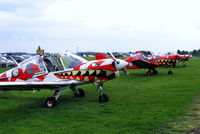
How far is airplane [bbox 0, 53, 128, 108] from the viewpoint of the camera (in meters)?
10.0

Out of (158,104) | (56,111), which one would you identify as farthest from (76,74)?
(158,104)

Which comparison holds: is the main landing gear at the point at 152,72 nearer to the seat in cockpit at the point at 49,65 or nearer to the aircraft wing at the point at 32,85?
the seat in cockpit at the point at 49,65

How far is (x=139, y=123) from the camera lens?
7332 millimetres

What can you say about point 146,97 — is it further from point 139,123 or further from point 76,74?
point 139,123

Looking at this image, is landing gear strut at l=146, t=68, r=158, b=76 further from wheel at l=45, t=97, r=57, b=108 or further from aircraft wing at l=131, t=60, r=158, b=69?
wheel at l=45, t=97, r=57, b=108

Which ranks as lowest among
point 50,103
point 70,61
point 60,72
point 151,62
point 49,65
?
point 50,103

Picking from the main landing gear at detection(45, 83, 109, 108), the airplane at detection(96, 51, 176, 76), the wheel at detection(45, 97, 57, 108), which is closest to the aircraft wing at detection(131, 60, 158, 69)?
the airplane at detection(96, 51, 176, 76)

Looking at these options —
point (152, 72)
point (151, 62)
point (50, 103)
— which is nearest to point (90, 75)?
point (50, 103)

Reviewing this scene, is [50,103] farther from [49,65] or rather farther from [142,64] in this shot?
[142,64]

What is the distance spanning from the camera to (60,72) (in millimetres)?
10430

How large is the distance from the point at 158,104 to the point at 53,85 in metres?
Answer: 4.18

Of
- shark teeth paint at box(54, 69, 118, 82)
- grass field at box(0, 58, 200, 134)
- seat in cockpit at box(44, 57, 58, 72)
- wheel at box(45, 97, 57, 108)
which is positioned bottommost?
grass field at box(0, 58, 200, 134)

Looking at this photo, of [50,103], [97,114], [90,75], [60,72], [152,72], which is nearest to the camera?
[97,114]

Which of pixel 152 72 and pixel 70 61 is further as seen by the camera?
pixel 152 72
